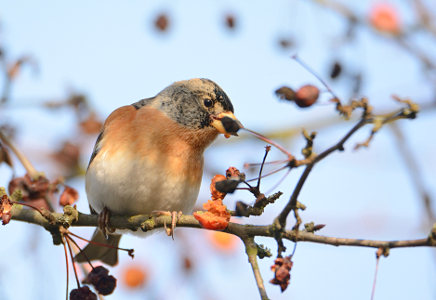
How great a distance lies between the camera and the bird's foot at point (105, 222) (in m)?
3.73

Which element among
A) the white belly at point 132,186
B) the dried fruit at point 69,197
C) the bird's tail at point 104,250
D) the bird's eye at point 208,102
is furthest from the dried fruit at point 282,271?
the bird's tail at point 104,250

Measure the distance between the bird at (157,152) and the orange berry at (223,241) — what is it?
7.18 ft

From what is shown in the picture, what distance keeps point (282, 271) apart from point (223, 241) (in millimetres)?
4209

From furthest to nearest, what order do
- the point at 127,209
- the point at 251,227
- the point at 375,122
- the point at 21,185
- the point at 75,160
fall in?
the point at 75,160 < the point at 127,209 < the point at 21,185 < the point at 251,227 < the point at 375,122

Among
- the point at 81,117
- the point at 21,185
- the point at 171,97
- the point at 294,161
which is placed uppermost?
the point at 81,117

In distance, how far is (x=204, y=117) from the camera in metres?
4.53

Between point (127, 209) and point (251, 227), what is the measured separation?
1.50 m

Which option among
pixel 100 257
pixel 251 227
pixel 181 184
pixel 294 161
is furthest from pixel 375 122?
pixel 100 257

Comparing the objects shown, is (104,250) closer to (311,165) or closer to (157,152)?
(157,152)

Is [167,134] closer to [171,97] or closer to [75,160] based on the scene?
[171,97]

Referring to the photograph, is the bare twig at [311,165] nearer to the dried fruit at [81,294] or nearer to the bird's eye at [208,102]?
the dried fruit at [81,294]

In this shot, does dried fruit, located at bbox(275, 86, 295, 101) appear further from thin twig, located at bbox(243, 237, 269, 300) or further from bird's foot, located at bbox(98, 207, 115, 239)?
bird's foot, located at bbox(98, 207, 115, 239)


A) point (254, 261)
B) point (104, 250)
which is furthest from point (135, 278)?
point (254, 261)

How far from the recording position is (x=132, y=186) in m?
4.07
